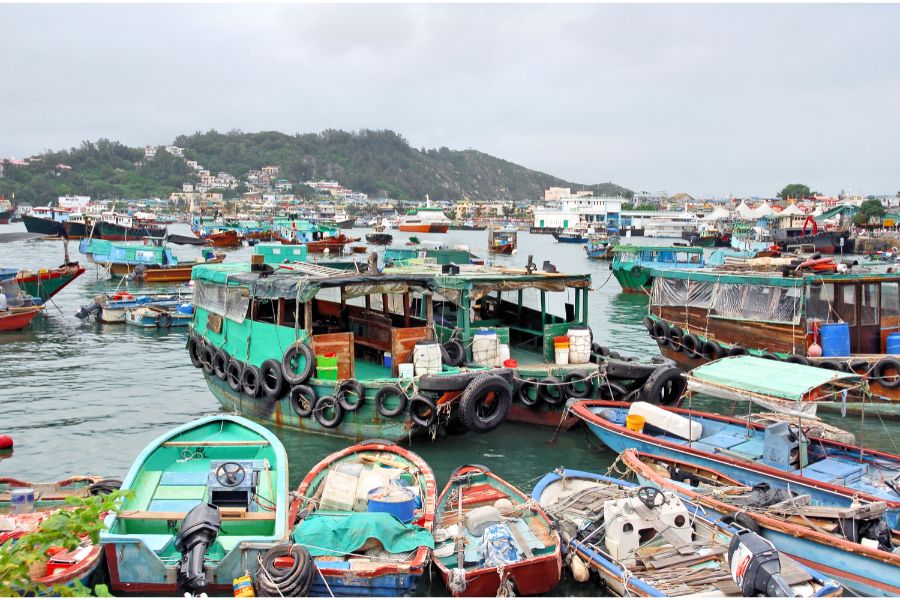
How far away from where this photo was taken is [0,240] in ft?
266

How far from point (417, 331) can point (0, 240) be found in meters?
85.6

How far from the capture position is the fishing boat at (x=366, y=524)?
7566 millimetres

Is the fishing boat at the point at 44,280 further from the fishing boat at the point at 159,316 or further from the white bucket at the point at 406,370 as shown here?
the white bucket at the point at 406,370

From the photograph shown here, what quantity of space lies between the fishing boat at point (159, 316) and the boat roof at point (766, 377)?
72.0ft

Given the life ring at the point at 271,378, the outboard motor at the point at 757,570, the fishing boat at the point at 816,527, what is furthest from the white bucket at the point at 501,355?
the outboard motor at the point at 757,570

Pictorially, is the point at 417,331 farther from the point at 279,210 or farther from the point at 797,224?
the point at 279,210

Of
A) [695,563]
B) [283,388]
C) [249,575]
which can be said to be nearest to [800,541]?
[695,563]

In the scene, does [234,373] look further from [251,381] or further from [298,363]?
[298,363]

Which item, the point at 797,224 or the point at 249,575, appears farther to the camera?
the point at 797,224

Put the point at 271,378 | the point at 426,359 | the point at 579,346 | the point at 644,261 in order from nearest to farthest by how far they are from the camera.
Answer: the point at 426,359, the point at 271,378, the point at 579,346, the point at 644,261

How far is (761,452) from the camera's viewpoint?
11.1 m

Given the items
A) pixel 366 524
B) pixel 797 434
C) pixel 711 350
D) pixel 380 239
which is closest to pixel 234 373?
pixel 366 524

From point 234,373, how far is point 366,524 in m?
7.96

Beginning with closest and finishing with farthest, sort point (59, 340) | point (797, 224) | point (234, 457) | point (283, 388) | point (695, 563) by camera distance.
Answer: point (695, 563)
point (234, 457)
point (283, 388)
point (59, 340)
point (797, 224)
